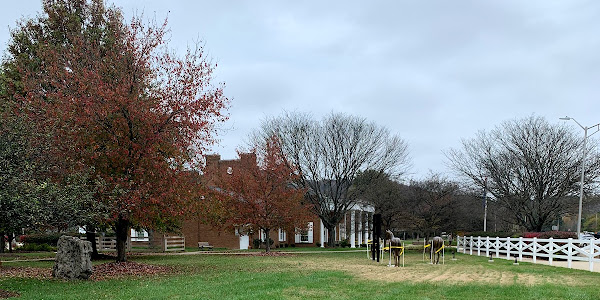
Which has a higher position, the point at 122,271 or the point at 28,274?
the point at 28,274

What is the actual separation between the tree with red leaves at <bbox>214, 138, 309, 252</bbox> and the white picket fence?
11.9 m

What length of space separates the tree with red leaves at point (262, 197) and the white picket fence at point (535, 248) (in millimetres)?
11887

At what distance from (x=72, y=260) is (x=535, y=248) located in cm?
1964

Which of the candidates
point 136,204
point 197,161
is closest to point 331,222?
point 197,161

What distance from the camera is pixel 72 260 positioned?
16.2 metres

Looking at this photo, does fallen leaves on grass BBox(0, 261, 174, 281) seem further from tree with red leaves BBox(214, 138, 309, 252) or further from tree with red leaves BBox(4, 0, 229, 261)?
tree with red leaves BBox(214, 138, 309, 252)

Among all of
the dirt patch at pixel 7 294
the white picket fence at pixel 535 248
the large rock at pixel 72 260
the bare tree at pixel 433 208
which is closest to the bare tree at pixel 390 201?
the bare tree at pixel 433 208

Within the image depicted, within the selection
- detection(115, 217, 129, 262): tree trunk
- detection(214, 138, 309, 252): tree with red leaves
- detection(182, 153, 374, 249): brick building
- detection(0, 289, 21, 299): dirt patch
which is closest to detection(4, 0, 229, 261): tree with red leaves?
detection(115, 217, 129, 262): tree trunk

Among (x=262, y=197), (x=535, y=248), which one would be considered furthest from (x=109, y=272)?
(x=535, y=248)

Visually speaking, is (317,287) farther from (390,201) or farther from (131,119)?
(390,201)

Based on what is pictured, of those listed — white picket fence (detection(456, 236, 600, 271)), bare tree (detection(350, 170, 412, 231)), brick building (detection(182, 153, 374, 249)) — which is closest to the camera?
white picket fence (detection(456, 236, 600, 271))

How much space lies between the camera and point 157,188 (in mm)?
20000

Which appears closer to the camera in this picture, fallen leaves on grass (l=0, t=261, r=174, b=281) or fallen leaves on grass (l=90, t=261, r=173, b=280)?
fallen leaves on grass (l=0, t=261, r=174, b=281)

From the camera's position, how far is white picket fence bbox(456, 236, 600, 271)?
21.8 meters
